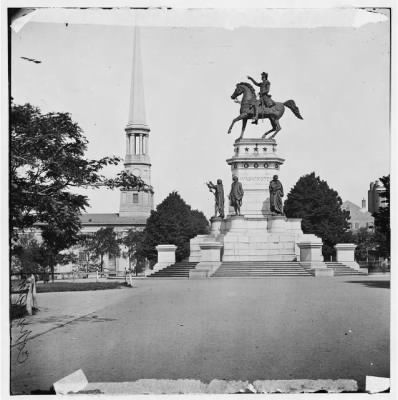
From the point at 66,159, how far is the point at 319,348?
6016mm

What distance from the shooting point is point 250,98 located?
1475 inches

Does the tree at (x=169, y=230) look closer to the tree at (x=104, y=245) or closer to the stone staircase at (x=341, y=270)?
the tree at (x=104, y=245)

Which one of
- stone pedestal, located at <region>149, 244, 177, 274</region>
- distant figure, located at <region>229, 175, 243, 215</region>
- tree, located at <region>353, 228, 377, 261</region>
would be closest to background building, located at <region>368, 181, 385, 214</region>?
distant figure, located at <region>229, 175, 243, 215</region>

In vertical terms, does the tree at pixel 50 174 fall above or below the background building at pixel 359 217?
above

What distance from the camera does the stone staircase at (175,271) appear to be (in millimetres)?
32906

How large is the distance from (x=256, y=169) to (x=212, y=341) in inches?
1195

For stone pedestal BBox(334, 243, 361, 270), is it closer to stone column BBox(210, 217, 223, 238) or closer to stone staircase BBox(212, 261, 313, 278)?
stone staircase BBox(212, 261, 313, 278)

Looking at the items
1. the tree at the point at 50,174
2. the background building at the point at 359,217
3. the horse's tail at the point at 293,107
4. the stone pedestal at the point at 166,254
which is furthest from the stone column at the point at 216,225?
the background building at the point at 359,217

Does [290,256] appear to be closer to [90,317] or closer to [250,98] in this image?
[250,98]

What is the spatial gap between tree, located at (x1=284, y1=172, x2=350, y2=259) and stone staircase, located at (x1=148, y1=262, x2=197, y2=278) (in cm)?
2687

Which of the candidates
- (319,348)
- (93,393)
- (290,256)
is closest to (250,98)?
(290,256)

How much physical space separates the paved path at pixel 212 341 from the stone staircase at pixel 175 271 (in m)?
15.7

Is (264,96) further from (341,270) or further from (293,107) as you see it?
(341,270)

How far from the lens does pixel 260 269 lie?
30.6 m
